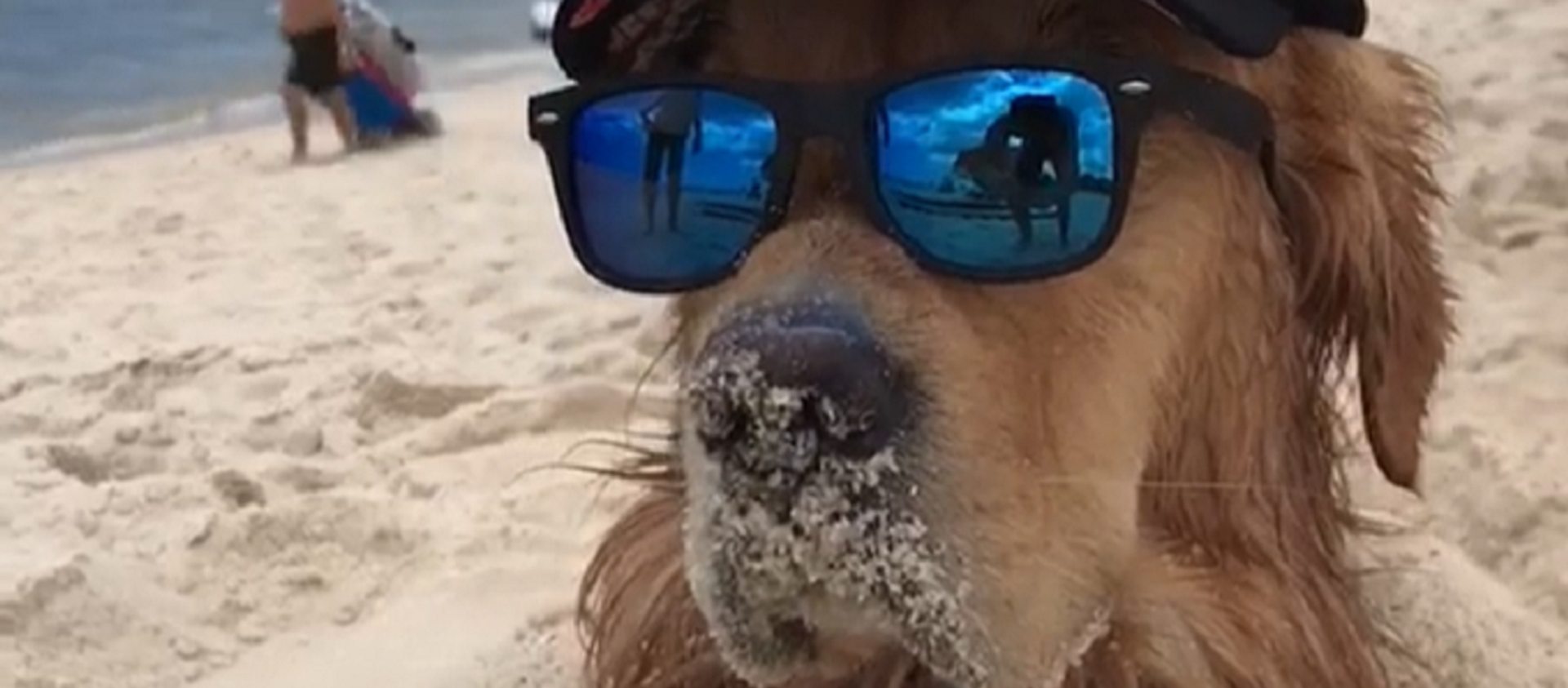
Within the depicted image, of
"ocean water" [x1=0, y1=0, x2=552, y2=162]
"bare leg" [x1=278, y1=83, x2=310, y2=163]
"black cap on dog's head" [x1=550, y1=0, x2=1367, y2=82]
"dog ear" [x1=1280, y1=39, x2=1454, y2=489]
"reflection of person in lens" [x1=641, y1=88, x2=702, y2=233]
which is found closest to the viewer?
"reflection of person in lens" [x1=641, y1=88, x2=702, y2=233]

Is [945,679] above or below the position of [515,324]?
above

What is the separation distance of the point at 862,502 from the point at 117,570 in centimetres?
238

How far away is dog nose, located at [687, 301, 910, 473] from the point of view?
203 centimetres

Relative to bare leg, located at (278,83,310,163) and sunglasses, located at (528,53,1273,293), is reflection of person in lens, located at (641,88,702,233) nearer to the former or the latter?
sunglasses, located at (528,53,1273,293)

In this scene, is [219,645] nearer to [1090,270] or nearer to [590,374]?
[590,374]

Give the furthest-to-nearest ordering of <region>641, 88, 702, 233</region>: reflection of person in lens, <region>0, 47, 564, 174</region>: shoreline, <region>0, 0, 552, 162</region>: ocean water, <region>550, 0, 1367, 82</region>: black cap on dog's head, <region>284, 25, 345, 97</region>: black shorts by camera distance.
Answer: <region>0, 0, 552, 162</region>: ocean water, <region>0, 47, 564, 174</region>: shoreline, <region>284, 25, 345, 97</region>: black shorts, <region>550, 0, 1367, 82</region>: black cap on dog's head, <region>641, 88, 702, 233</region>: reflection of person in lens

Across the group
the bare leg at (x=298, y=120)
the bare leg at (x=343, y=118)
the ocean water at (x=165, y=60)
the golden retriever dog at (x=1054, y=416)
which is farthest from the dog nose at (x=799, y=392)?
the ocean water at (x=165, y=60)

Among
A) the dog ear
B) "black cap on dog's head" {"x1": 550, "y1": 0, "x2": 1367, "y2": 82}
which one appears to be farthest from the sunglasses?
the dog ear

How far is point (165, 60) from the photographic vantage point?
12344 mm

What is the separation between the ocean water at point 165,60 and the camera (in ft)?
35.7

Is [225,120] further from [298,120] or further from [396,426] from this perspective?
[396,426]

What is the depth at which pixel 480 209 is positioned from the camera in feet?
25.0

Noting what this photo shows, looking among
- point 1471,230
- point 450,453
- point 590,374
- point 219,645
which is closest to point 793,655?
point 219,645

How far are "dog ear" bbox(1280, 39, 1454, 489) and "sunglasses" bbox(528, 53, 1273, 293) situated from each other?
12.4 inches
